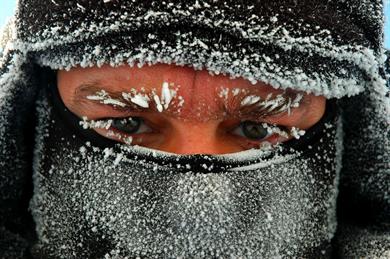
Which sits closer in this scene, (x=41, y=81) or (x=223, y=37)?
(x=223, y=37)

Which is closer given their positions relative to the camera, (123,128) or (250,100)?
(250,100)

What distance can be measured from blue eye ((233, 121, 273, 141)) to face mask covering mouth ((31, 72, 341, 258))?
0.19 ft

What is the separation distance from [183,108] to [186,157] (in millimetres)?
136

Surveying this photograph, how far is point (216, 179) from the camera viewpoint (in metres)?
2.01

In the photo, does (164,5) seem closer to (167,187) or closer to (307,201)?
(167,187)

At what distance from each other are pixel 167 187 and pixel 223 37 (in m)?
0.44

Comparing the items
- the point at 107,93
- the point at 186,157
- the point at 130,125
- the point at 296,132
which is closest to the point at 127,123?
the point at 130,125

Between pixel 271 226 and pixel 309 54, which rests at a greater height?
pixel 309 54

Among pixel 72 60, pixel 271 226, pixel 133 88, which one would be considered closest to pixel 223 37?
pixel 133 88

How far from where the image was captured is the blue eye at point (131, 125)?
2.14 metres

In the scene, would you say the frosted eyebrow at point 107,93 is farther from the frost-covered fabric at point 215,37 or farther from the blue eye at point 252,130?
the blue eye at point 252,130

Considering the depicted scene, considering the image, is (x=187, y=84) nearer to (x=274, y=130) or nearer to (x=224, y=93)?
(x=224, y=93)

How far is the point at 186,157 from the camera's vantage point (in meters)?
2.03

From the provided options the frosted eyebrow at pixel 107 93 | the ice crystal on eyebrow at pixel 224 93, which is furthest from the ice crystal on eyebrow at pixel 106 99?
the ice crystal on eyebrow at pixel 224 93
